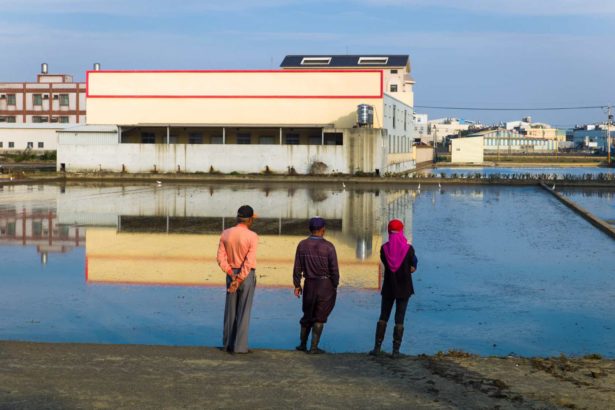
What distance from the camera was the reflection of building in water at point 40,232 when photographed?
61.8 feet

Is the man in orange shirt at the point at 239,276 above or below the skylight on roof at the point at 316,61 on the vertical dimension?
below

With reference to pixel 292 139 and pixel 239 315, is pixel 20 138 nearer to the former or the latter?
pixel 292 139

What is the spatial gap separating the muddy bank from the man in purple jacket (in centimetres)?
51

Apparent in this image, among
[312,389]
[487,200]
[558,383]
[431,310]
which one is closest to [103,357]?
[312,389]

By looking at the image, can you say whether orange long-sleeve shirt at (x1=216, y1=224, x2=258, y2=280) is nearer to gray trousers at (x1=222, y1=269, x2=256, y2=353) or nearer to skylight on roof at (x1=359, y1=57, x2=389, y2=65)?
gray trousers at (x1=222, y1=269, x2=256, y2=353)

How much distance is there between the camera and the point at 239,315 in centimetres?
870

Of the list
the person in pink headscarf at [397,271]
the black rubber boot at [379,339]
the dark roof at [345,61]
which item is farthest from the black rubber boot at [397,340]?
the dark roof at [345,61]

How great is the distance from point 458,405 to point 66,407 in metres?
3.02

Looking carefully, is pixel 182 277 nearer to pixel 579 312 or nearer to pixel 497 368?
pixel 579 312

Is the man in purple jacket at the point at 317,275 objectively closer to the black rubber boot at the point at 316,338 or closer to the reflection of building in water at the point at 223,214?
the black rubber boot at the point at 316,338

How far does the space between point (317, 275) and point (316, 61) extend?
3000 inches

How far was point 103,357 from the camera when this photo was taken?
8.32 m

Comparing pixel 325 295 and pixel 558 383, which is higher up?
pixel 325 295

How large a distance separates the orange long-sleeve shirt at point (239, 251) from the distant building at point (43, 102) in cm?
8231
